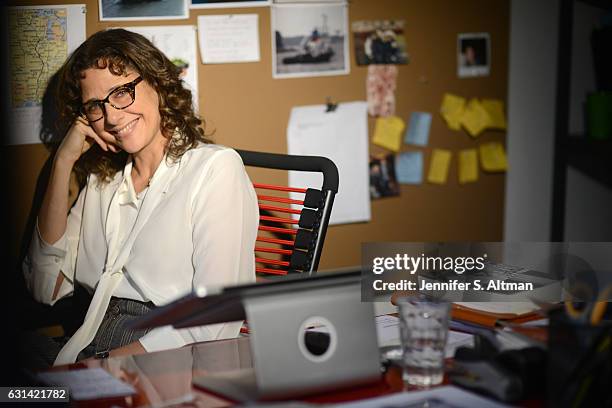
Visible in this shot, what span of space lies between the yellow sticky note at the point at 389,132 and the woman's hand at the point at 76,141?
1022 mm

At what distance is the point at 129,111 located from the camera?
7.07 feet

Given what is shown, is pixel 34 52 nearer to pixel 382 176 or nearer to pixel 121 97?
pixel 121 97

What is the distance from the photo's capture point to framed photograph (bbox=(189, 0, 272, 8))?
259cm

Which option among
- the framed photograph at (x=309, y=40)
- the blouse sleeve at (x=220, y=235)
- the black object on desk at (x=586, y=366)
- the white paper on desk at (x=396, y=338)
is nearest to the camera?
the black object on desk at (x=586, y=366)

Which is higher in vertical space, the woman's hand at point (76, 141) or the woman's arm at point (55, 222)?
the woman's hand at point (76, 141)

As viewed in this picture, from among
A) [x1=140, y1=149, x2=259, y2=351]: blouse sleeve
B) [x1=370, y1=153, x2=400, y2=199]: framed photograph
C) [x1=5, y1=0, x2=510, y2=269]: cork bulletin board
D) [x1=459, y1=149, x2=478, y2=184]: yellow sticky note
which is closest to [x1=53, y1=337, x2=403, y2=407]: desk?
[x1=140, y1=149, x2=259, y2=351]: blouse sleeve

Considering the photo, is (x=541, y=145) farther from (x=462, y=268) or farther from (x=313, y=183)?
(x=462, y=268)

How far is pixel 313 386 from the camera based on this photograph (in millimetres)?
1218

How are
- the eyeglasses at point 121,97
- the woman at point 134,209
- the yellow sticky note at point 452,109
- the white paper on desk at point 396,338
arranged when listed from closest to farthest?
the white paper on desk at point 396,338
the woman at point 134,209
the eyeglasses at point 121,97
the yellow sticky note at point 452,109

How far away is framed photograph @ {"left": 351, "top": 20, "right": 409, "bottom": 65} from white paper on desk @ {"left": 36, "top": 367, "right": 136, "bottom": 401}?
5.88 feet

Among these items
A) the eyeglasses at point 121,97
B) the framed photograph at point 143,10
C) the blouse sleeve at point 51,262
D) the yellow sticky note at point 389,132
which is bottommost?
the blouse sleeve at point 51,262

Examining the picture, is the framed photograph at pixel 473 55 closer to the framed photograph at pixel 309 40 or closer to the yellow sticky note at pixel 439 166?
the yellow sticky note at pixel 439 166

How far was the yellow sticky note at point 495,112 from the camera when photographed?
3.17m

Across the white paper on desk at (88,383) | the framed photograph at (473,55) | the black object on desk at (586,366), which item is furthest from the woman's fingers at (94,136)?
the black object on desk at (586,366)
